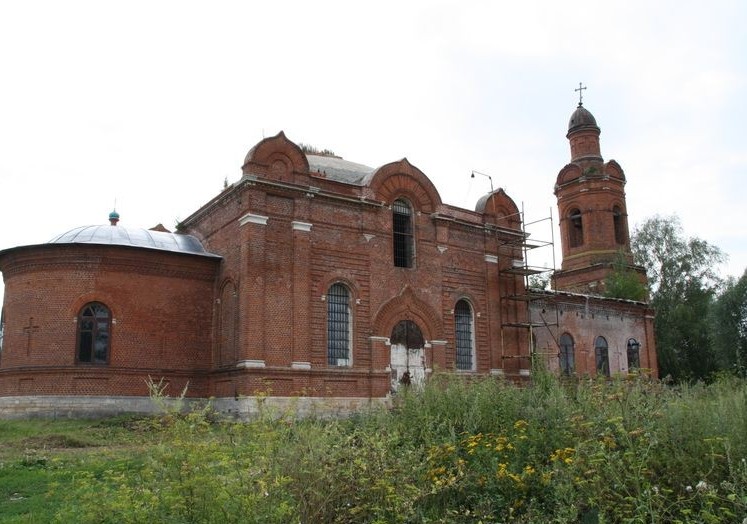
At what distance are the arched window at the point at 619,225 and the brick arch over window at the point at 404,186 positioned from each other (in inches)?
616

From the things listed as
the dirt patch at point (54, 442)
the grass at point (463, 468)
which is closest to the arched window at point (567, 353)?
the dirt patch at point (54, 442)

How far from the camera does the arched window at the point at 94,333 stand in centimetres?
1984

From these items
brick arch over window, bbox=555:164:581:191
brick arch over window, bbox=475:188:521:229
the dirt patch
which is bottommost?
the dirt patch

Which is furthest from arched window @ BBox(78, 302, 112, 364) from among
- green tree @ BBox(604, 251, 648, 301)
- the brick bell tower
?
green tree @ BBox(604, 251, 648, 301)

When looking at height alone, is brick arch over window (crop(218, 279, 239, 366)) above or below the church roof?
below

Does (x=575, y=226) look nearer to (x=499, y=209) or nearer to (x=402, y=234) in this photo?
(x=499, y=209)

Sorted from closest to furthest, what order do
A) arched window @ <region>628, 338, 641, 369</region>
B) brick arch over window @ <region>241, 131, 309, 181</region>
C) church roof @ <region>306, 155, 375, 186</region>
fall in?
brick arch over window @ <region>241, 131, 309, 181</region> → church roof @ <region>306, 155, 375, 186</region> → arched window @ <region>628, 338, 641, 369</region>

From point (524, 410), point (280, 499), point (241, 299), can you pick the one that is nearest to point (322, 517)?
point (280, 499)

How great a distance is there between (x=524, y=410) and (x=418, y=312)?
1472cm

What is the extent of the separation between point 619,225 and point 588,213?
1.94 metres

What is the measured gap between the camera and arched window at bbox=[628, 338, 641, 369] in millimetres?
33062

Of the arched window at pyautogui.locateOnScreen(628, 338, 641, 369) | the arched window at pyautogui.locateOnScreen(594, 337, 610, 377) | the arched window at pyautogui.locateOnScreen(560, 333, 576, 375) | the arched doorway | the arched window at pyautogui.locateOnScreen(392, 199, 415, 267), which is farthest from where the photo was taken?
the arched window at pyautogui.locateOnScreen(628, 338, 641, 369)

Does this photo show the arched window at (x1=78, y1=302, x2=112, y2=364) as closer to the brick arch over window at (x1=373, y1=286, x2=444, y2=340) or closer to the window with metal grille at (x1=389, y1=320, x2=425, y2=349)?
the brick arch over window at (x1=373, y1=286, x2=444, y2=340)

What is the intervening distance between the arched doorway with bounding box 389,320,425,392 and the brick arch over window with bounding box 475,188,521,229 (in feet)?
19.3
